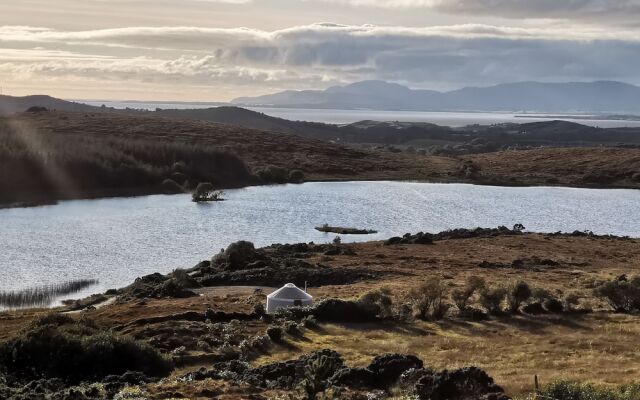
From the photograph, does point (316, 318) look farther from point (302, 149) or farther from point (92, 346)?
point (302, 149)

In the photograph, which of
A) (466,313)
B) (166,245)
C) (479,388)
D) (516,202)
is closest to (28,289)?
(166,245)

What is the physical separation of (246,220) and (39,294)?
4443 cm

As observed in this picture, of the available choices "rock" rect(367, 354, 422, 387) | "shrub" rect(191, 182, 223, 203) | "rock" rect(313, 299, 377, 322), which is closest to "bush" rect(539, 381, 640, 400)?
"rock" rect(367, 354, 422, 387)

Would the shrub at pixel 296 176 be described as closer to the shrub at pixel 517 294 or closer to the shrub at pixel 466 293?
the shrub at pixel 466 293

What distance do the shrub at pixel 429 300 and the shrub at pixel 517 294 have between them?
3629mm

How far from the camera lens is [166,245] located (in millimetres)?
77312

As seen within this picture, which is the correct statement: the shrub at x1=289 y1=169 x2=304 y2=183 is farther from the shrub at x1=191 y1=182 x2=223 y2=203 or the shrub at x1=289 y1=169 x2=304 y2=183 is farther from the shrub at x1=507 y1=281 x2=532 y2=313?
the shrub at x1=507 y1=281 x2=532 y2=313

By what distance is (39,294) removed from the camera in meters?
54.6

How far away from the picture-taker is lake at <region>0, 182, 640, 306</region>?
6719cm

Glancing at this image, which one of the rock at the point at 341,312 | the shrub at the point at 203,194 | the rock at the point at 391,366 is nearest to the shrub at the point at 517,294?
the rock at the point at 341,312

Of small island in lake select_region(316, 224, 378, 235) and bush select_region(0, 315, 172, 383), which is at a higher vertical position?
bush select_region(0, 315, 172, 383)

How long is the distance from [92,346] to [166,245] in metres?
49.6

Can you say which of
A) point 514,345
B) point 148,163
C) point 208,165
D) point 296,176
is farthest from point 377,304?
point 208,165

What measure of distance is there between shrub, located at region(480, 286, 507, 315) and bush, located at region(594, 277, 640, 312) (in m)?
5.59
